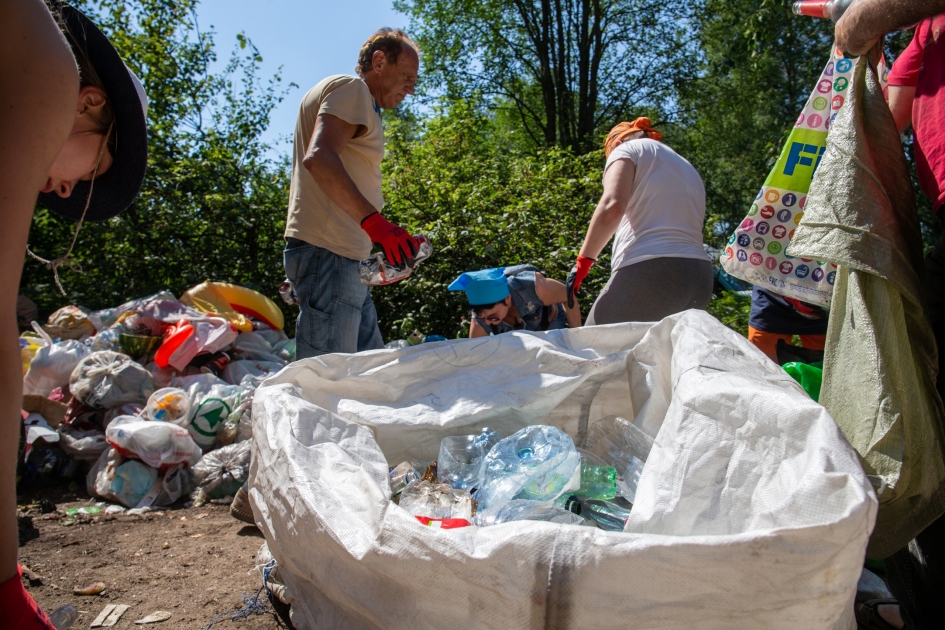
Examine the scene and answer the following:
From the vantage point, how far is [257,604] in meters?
1.85

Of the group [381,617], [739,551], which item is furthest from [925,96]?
[381,617]

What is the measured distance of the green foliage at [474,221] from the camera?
514 centimetres

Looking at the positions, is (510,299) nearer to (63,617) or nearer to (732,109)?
(63,617)

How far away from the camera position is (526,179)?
6.02 m

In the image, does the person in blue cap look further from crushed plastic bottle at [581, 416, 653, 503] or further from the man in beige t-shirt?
crushed plastic bottle at [581, 416, 653, 503]

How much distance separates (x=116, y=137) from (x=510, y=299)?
219 cm

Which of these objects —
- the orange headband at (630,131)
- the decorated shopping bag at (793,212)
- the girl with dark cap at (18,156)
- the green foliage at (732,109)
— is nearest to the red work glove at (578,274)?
the orange headband at (630,131)

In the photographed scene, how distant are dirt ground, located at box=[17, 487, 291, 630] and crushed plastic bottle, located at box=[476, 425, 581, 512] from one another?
702 mm

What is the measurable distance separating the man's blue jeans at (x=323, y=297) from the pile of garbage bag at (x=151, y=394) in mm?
708

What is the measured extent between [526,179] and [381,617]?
5.33 metres

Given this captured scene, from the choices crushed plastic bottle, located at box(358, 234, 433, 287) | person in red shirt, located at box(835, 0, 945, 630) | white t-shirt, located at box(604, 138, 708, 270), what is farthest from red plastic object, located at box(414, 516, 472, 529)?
white t-shirt, located at box(604, 138, 708, 270)

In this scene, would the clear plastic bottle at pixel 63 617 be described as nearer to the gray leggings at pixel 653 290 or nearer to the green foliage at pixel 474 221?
the gray leggings at pixel 653 290

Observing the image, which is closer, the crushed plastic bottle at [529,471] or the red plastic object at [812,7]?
the crushed plastic bottle at [529,471]

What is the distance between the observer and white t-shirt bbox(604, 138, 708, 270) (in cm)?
267
